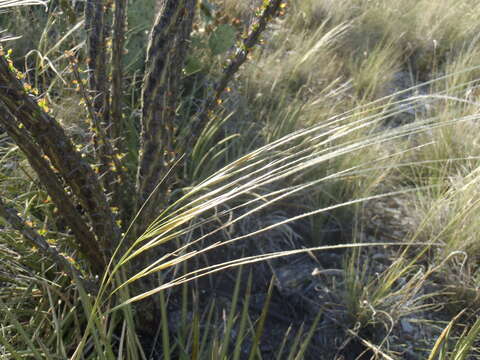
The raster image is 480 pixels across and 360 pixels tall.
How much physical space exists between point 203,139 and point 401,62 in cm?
172

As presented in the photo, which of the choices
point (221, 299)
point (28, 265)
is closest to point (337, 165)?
point (221, 299)

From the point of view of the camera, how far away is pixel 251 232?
68.0 inches

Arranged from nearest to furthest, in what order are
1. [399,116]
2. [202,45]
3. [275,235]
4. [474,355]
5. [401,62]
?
[474,355], [275,235], [202,45], [399,116], [401,62]

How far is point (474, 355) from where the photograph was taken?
1.32 metres

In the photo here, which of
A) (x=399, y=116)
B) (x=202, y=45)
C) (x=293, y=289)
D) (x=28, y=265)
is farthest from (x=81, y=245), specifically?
(x=399, y=116)

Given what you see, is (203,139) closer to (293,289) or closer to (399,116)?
(293,289)

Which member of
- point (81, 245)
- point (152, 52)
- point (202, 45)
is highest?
point (152, 52)

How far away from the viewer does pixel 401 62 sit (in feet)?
9.94

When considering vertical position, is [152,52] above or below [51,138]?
above

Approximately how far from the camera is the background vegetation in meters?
1.06

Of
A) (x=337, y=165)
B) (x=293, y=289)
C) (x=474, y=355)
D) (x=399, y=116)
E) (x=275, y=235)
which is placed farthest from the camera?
(x=399, y=116)

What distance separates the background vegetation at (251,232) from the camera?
3.48 feet

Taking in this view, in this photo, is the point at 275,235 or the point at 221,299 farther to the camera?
the point at 275,235

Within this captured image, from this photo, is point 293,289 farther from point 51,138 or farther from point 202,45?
point 202,45
